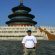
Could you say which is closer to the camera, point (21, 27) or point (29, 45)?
point (29, 45)

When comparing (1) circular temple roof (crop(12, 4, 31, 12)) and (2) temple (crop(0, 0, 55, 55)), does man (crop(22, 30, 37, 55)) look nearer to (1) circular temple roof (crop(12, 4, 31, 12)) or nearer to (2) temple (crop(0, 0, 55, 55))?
(2) temple (crop(0, 0, 55, 55))

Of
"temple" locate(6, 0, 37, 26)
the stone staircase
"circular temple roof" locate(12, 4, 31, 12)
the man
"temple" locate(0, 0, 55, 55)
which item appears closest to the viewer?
the man

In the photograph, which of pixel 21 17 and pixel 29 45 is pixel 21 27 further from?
pixel 29 45

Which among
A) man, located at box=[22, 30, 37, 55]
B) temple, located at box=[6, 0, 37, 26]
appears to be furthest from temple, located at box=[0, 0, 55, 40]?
man, located at box=[22, 30, 37, 55]

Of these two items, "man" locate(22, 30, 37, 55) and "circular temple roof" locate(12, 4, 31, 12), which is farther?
"circular temple roof" locate(12, 4, 31, 12)

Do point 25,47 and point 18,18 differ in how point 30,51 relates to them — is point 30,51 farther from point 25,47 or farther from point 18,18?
point 18,18

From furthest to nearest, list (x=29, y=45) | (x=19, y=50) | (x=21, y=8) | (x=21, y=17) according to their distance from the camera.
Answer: (x=21, y=8) → (x=21, y=17) → (x=19, y=50) → (x=29, y=45)

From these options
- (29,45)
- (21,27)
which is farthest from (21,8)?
(29,45)

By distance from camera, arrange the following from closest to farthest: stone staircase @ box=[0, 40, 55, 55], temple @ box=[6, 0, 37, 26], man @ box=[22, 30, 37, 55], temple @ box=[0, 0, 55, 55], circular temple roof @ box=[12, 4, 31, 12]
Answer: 1. man @ box=[22, 30, 37, 55]
2. stone staircase @ box=[0, 40, 55, 55]
3. temple @ box=[0, 0, 55, 55]
4. temple @ box=[6, 0, 37, 26]
5. circular temple roof @ box=[12, 4, 31, 12]

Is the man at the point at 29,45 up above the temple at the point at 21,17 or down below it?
below

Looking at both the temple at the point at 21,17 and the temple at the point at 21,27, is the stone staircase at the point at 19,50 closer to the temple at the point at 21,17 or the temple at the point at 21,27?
the temple at the point at 21,27

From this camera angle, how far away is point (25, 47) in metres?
12.7

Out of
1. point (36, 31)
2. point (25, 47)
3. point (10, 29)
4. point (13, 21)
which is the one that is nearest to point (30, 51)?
point (25, 47)

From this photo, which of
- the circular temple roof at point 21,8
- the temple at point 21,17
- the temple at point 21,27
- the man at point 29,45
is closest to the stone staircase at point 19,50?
the man at point 29,45
